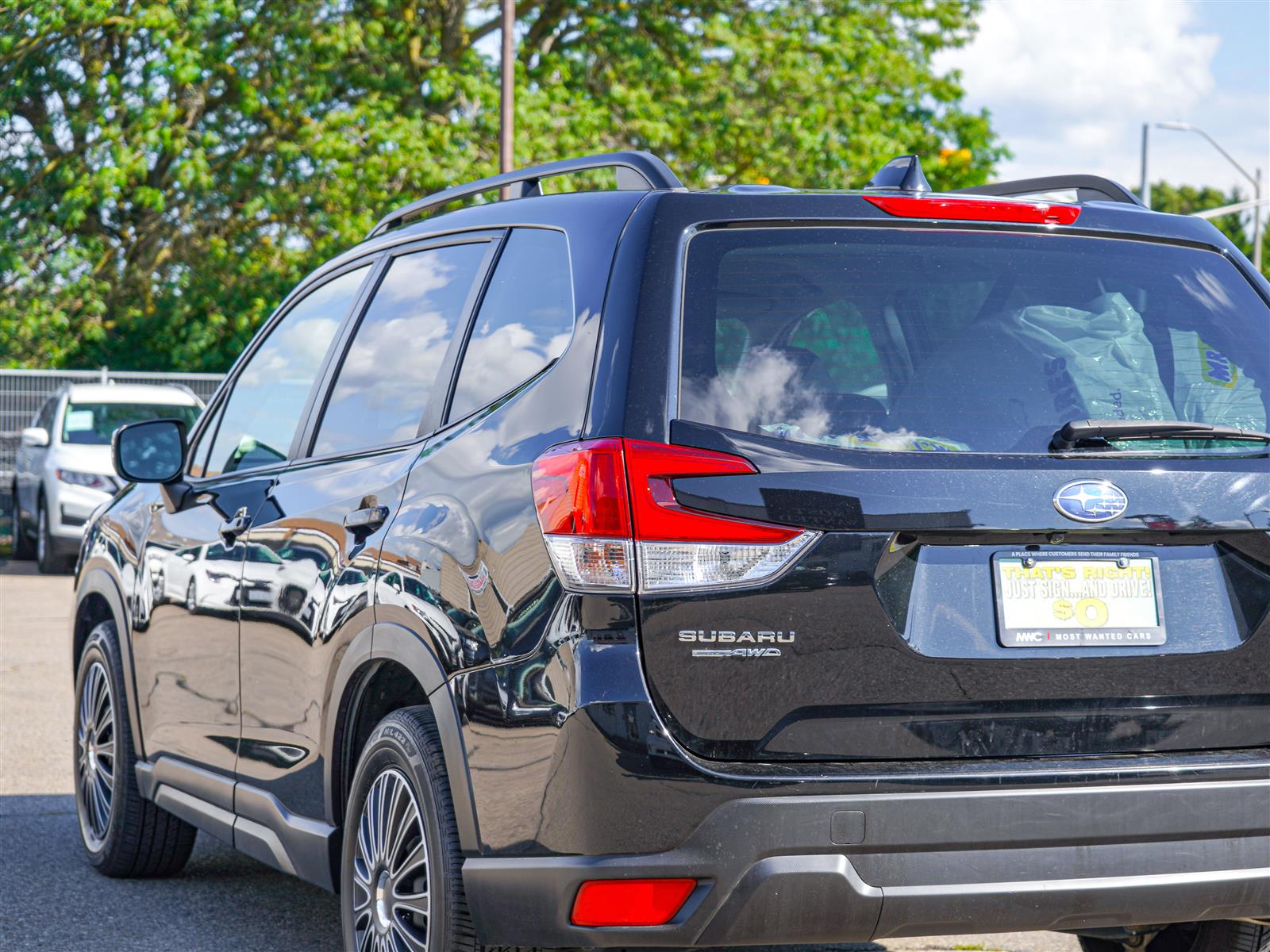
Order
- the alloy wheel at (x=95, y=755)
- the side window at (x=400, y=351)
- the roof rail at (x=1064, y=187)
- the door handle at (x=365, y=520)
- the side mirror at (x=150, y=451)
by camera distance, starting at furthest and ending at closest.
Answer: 1. the alloy wheel at (x=95, y=755)
2. the side mirror at (x=150, y=451)
3. the roof rail at (x=1064, y=187)
4. the side window at (x=400, y=351)
5. the door handle at (x=365, y=520)

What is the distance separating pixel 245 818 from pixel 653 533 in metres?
2.04

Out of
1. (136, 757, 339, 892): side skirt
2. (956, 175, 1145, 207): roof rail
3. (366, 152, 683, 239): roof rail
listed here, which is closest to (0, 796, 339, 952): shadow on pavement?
(136, 757, 339, 892): side skirt

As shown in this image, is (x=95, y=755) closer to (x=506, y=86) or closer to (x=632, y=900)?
(x=632, y=900)

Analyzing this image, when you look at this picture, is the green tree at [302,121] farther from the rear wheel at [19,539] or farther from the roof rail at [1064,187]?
the roof rail at [1064,187]

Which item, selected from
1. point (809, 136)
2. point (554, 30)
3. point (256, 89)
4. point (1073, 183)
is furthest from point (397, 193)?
point (1073, 183)

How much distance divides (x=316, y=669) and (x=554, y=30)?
79.3ft

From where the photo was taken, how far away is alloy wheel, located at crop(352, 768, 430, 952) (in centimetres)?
356

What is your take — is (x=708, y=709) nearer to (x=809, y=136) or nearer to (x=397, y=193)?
(x=397, y=193)

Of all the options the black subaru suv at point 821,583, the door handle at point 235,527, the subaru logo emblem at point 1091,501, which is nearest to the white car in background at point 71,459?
the door handle at point 235,527

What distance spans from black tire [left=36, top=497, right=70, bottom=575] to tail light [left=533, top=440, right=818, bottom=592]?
16973 mm

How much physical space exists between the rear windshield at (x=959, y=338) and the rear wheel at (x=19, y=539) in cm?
1862

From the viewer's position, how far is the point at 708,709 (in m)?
2.97

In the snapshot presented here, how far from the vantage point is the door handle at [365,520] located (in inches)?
149

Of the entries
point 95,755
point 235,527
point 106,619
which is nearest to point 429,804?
point 235,527
